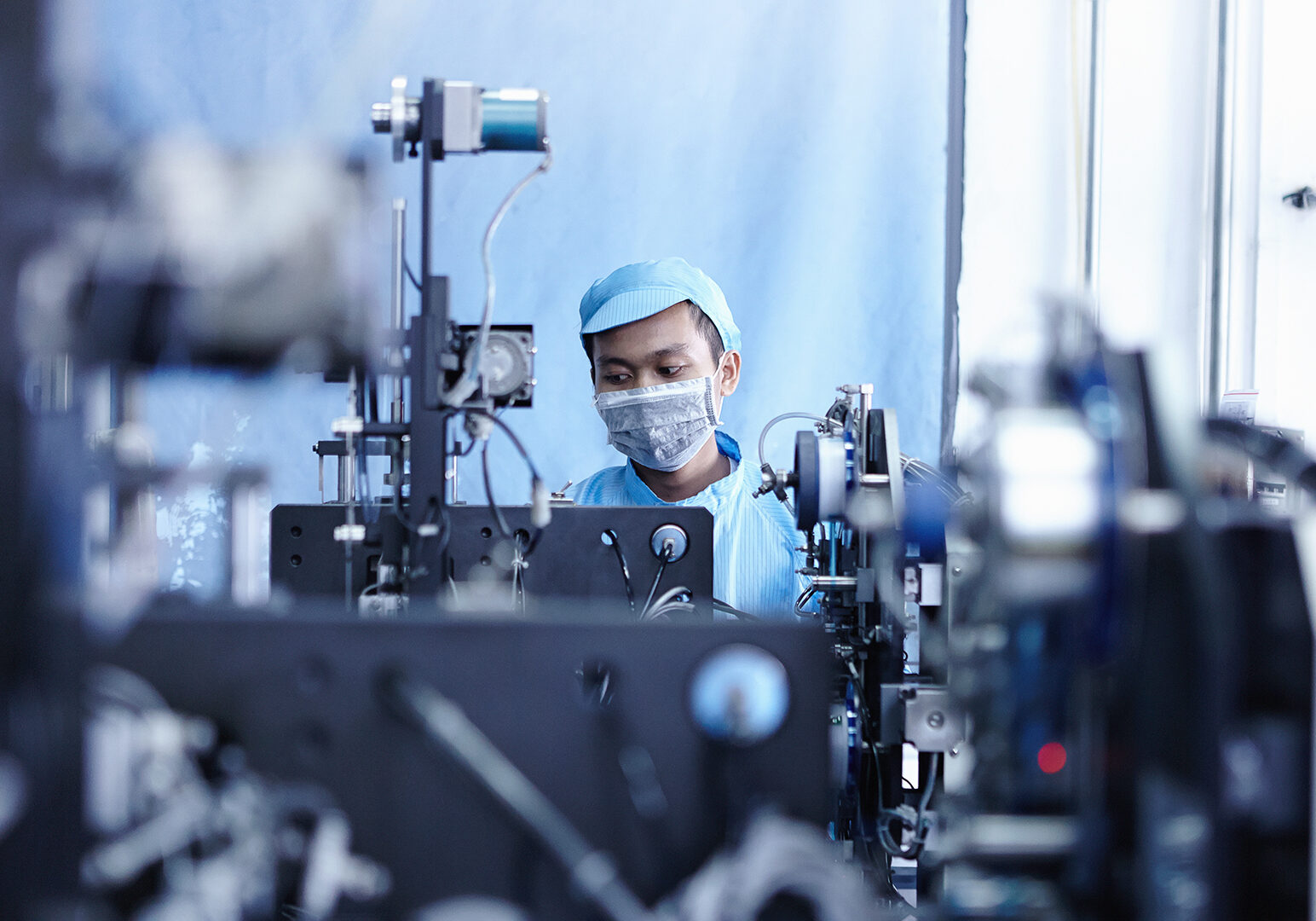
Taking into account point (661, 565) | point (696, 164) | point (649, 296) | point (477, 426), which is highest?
point (696, 164)

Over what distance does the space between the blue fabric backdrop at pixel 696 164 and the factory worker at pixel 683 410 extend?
504mm

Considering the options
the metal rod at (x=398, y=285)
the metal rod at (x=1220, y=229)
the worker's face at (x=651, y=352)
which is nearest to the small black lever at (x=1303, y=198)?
the metal rod at (x=1220, y=229)

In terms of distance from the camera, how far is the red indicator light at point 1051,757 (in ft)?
1.39

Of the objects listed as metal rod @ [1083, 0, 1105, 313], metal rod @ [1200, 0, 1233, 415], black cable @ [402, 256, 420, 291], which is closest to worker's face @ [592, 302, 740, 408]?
black cable @ [402, 256, 420, 291]

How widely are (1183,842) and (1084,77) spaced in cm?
228

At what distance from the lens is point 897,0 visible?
2.21 m

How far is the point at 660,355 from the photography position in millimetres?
1591

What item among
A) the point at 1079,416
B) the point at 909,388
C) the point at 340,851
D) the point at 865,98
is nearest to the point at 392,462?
the point at 340,851

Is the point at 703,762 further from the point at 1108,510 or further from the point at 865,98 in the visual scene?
the point at 865,98

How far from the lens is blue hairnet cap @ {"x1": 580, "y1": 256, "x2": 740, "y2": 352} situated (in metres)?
1.59

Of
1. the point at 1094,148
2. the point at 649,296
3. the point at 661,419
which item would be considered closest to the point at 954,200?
the point at 1094,148

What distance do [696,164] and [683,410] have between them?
0.96 m

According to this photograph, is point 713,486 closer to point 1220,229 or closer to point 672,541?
point 672,541

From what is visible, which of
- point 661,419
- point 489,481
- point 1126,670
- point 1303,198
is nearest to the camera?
point 1126,670
